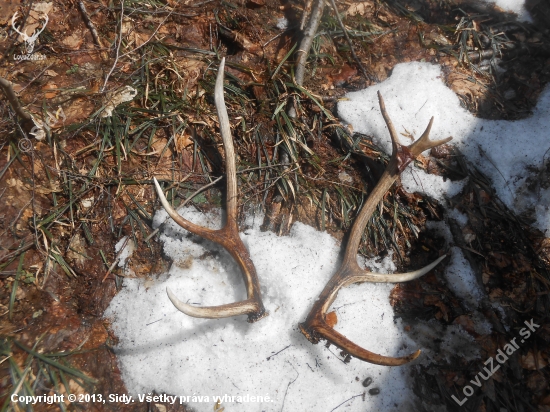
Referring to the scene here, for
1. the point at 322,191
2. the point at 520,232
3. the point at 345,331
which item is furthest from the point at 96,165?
the point at 520,232

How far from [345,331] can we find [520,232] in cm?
151

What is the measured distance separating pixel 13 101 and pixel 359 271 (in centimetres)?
251

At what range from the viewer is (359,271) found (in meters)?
2.48

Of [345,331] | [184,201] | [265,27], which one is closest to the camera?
[345,331]

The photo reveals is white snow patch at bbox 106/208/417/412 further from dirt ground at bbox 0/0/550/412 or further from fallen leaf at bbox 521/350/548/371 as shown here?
fallen leaf at bbox 521/350/548/371

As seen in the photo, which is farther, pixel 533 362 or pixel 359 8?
pixel 359 8

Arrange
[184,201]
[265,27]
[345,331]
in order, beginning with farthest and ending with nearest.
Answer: [265,27]
[184,201]
[345,331]

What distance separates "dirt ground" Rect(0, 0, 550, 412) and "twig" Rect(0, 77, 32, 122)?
35 millimetres

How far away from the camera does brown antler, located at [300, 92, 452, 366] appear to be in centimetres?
229

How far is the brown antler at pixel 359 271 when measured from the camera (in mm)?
2289

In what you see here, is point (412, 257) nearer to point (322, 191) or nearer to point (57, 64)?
point (322, 191)

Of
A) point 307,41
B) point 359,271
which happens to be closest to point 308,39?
point 307,41

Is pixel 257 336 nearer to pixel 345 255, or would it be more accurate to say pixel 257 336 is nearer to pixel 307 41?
pixel 345 255

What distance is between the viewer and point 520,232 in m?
2.69
